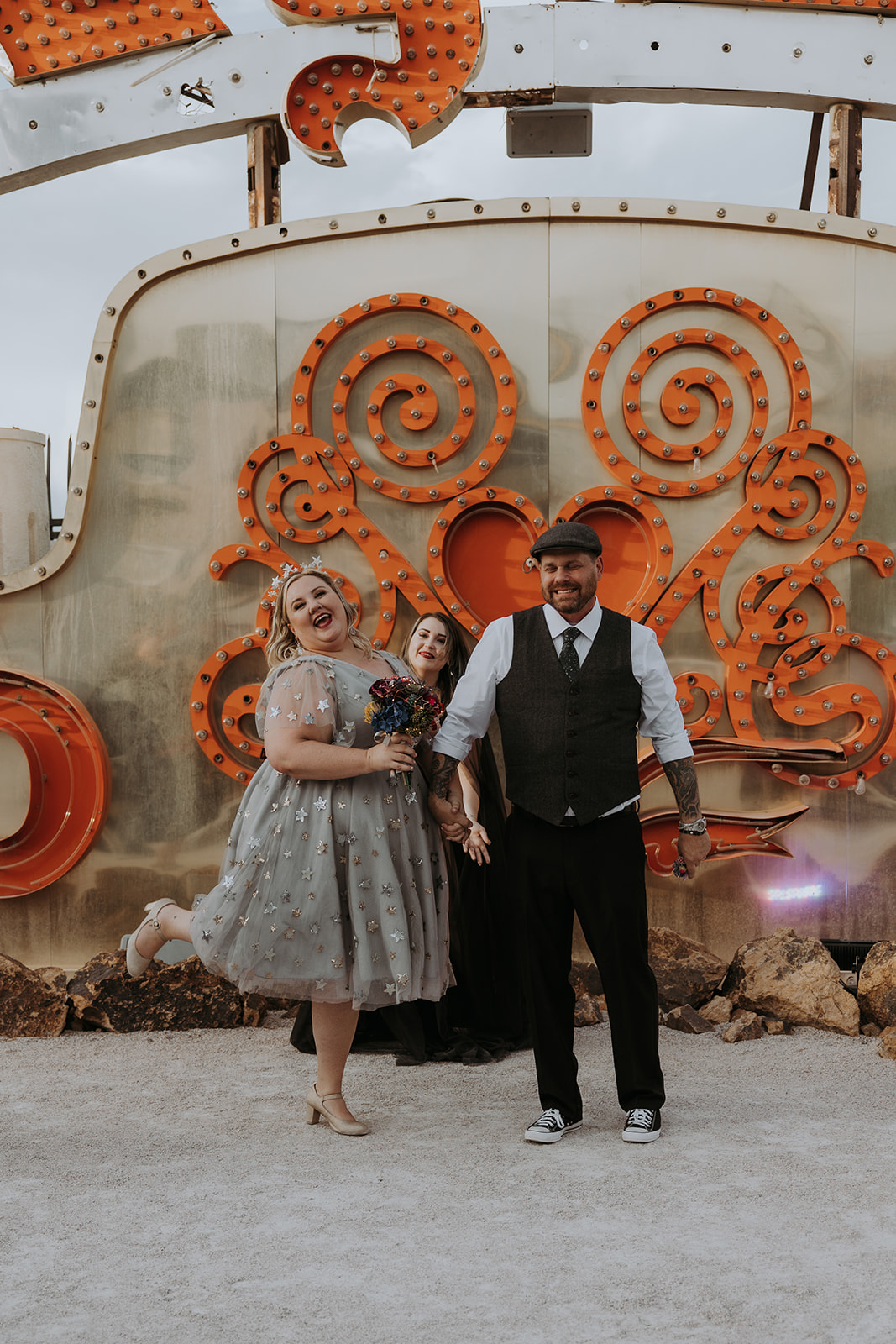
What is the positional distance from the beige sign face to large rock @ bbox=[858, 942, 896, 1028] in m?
0.43

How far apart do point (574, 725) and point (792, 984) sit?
72.4 inches

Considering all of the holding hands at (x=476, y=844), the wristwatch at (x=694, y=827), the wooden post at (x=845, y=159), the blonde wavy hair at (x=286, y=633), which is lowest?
the holding hands at (x=476, y=844)

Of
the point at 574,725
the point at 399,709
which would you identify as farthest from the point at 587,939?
the point at 399,709

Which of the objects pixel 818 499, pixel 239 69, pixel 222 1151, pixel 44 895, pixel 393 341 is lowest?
pixel 222 1151

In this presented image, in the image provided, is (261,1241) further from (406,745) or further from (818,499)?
(818,499)

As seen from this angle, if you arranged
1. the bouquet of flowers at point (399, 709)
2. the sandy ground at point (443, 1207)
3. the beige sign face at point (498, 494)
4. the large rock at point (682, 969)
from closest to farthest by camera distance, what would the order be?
the sandy ground at point (443, 1207), the bouquet of flowers at point (399, 709), the large rock at point (682, 969), the beige sign face at point (498, 494)

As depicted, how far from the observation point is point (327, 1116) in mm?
3168

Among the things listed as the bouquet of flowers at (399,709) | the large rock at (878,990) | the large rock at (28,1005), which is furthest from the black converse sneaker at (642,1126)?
the large rock at (28,1005)

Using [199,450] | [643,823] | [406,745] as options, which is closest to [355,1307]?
[406,745]

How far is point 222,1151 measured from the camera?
300cm

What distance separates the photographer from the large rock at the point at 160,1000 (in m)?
4.20

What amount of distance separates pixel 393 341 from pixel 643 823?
7.36ft

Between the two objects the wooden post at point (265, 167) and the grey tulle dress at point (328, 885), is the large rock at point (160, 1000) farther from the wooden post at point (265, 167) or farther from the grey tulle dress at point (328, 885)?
the wooden post at point (265, 167)

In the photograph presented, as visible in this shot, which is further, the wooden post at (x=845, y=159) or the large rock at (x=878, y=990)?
the wooden post at (x=845, y=159)
